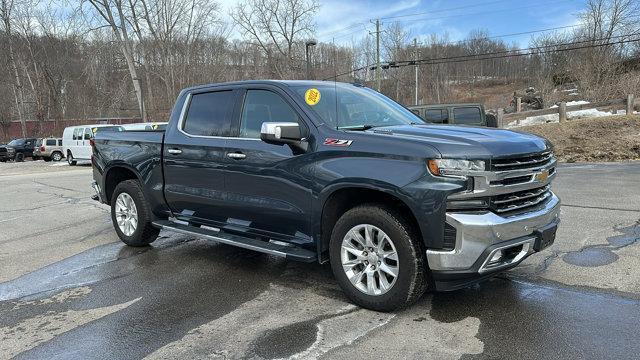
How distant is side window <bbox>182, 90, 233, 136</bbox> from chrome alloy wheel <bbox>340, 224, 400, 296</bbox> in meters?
1.87

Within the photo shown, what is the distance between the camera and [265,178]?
4.76 metres

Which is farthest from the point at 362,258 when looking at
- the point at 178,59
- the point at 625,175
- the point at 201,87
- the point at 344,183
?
the point at 178,59

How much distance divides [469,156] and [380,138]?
712 millimetres

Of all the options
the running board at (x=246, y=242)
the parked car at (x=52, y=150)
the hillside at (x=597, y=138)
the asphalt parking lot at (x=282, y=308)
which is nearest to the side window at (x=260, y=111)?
the running board at (x=246, y=242)

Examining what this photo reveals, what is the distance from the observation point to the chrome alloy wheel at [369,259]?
4055mm

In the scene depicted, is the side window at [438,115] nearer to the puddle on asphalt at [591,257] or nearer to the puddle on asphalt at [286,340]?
the puddle on asphalt at [591,257]

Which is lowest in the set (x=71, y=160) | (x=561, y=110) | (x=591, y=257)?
(x=71, y=160)

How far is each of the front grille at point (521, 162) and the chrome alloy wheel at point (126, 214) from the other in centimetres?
451

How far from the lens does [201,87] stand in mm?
5832

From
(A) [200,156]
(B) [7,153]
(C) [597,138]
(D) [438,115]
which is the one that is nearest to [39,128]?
(B) [7,153]

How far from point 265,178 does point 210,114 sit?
1.25 metres

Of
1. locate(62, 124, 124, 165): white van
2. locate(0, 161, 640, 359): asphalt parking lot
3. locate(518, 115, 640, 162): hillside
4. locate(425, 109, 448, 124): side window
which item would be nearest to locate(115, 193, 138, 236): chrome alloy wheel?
locate(0, 161, 640, 359): asphalt parking lot

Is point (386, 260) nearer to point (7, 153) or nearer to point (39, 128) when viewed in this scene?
point (7, 153)

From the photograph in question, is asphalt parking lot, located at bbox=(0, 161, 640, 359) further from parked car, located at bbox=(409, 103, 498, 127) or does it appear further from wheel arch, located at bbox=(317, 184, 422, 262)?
parked car, located at bbox=(409, 103, 498, 127)
